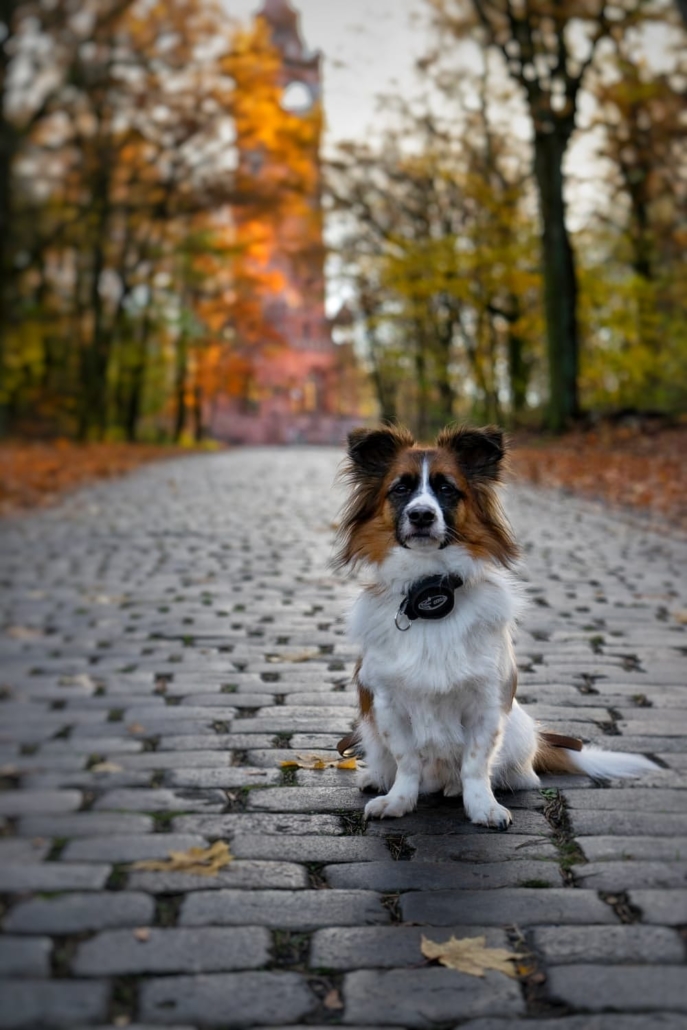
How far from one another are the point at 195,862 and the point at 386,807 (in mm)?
813

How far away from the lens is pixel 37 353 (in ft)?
144

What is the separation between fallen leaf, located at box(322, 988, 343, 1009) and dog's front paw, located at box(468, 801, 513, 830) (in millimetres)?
1296

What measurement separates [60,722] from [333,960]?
2.97 meters

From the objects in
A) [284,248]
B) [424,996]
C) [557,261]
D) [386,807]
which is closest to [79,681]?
[386,807]

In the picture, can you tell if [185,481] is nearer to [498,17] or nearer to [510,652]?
[498,17]

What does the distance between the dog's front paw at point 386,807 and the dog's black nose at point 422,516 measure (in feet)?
3.50

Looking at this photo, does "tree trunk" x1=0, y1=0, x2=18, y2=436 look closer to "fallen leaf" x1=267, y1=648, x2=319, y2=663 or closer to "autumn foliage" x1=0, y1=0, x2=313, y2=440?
"autumn foliage" x1=0, y1=0, x2=313, y2=440

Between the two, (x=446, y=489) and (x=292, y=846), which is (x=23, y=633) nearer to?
(x=292, y=846)

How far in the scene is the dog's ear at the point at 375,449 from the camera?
170 inches

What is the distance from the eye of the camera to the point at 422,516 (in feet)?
13.3

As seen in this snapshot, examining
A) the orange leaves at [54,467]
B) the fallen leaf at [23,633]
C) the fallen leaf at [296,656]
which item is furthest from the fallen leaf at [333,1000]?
the orange leaves at [54,467]

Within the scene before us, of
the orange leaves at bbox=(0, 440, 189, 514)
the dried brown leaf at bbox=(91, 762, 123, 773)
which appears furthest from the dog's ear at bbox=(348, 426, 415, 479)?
the orange leaves at bbox=(0, 440, 189, 514)

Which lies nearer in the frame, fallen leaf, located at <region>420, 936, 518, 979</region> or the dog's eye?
fallen leaf, located at <region>420, 936, 518, 979</region>

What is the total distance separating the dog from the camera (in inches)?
161
